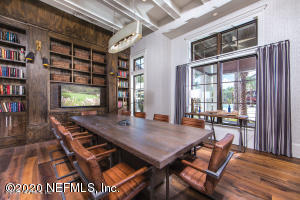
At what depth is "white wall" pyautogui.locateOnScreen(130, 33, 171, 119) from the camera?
4004 millimetres

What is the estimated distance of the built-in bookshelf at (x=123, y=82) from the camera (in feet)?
15.5

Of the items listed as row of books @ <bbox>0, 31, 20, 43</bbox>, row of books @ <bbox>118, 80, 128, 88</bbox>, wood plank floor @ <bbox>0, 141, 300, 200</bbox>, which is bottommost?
wood plank floor @ <bbox>0, 141, 300, 200</bbox>

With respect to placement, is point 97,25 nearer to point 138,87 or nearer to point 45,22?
point 45,22

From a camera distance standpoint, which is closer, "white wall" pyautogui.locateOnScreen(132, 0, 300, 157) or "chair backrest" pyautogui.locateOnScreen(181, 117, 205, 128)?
"chair backrest" pyautogui.locateOnScreen(181, 117, 205, 128)

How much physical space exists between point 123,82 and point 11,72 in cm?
304

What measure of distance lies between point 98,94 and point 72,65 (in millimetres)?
1202

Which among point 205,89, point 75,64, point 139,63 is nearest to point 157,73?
point 139,63

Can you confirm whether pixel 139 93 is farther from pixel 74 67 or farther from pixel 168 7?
pixel 168 7

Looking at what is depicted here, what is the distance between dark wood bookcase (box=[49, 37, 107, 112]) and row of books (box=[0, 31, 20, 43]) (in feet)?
2.15

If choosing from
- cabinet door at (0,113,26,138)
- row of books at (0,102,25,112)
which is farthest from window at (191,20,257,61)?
cabinet door at (0,113,26,138)

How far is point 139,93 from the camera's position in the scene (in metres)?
4.98

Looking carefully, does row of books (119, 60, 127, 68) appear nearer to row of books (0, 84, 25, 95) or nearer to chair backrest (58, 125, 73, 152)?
row of books (0, 84, 25, 95)

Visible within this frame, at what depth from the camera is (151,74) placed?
169 inches

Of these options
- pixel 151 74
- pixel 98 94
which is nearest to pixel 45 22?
pixel 98 94
